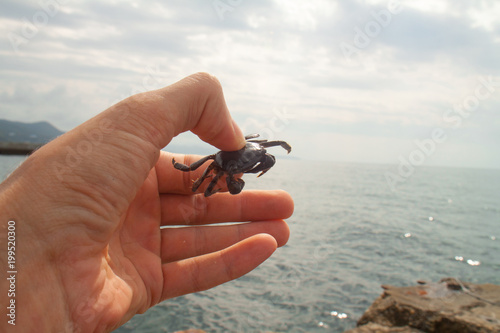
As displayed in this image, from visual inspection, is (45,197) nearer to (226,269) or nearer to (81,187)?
(81,187)

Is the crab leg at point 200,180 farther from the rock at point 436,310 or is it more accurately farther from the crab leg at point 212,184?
the rock at point 436,310

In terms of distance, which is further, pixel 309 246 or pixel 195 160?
pixel 309 246

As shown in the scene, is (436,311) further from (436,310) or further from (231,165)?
(231,165)

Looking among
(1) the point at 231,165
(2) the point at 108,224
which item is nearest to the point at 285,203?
(1) the point at 231,165

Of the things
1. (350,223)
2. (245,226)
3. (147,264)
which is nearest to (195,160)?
(245,226)

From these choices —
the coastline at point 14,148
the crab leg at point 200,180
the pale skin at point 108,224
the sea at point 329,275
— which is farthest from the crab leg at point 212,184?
the coastline at point 14,148
